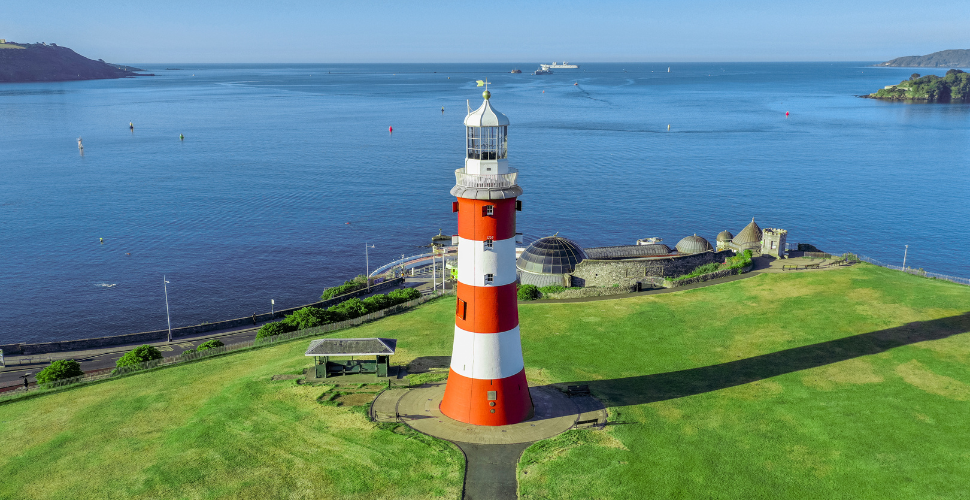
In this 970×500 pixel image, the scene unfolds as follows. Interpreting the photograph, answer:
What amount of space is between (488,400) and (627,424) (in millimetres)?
6605

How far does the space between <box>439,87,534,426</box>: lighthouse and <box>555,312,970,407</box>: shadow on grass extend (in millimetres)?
5981

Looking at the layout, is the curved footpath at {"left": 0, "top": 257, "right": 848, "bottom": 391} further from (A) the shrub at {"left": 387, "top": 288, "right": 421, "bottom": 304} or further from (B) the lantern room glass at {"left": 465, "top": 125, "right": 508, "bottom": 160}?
(B) the lantern room glass at {"left": 465, "top": 125, "right": 508, "bottom": 160}

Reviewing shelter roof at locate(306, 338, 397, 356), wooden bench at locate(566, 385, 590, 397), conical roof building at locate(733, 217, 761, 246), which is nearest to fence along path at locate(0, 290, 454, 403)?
shelter roof at locate(306, 338, 397, 356)

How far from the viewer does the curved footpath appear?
48.5 meters

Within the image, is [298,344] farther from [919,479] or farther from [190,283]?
[190,283]

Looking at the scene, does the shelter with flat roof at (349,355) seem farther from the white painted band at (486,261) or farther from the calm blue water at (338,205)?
the calm blue water at (338,205)

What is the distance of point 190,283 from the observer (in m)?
83.4

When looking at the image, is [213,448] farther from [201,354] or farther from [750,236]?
[750,236]

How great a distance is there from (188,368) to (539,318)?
2315 centimetres

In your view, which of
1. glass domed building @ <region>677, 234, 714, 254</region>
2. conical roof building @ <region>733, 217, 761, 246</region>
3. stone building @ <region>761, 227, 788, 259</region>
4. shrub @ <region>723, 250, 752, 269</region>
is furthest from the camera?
glass domed building @ <region>677, 234, 714, 254</region>

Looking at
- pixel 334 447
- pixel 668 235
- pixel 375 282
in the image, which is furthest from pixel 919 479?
pixel 668 235

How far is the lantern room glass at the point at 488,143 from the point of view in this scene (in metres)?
26.7

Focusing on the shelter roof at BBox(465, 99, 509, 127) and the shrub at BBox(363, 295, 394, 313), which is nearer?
the shelter roof at BBox(465, 99, 509, 127)

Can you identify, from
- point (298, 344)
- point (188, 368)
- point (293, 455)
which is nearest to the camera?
point (293, 455)
